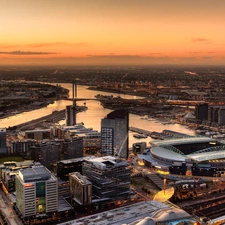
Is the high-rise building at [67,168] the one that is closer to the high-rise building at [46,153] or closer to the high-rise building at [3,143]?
the high-rise building at [46,153]

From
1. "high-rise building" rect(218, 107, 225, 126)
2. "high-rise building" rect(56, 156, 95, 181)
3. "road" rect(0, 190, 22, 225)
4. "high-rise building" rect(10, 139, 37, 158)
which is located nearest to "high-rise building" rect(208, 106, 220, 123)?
"high-rise building" rect(218, 107, 225, 126)

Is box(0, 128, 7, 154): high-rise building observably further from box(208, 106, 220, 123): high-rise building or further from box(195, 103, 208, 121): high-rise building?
box(208, 106, 220, 123): high-rise building

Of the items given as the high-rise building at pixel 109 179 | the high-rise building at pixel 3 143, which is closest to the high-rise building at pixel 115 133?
the high-rise building at pixel 109 179

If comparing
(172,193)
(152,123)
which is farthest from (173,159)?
(152,123)

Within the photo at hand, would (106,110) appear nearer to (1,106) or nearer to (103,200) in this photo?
(1,106)

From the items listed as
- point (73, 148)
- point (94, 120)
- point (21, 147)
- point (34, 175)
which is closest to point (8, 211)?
point (34, 175)
